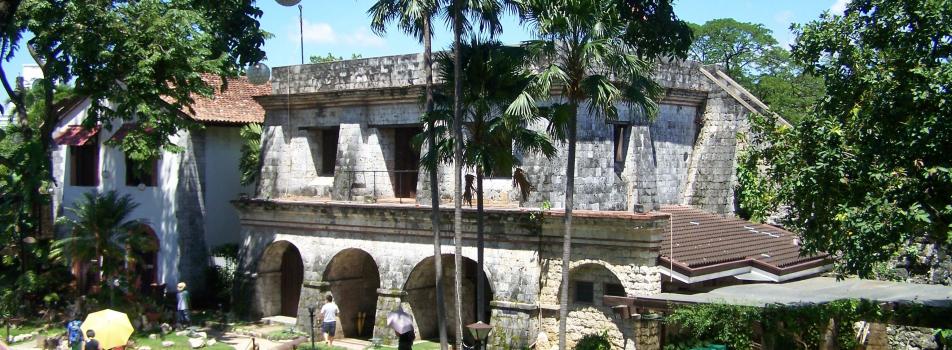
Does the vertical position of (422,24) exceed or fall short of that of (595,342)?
it exceeds it

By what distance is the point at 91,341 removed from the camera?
19.2 meters

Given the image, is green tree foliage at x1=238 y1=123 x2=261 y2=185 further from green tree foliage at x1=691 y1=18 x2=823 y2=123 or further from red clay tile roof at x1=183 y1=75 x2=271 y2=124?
green tree foliage at x1=691 y1=18 x2=823 y2=123

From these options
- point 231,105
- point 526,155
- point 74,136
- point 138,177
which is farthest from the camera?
point 74,136

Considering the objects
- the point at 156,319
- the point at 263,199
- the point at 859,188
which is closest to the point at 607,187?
the point at 859,188

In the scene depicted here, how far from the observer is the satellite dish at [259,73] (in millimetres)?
27109

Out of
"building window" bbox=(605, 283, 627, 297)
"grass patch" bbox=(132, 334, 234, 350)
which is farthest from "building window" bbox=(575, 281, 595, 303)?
"grass patch" bbox=(132, 334, 234, 350)

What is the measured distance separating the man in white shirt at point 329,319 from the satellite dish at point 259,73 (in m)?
6.32

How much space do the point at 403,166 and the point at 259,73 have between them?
4723 millimetres

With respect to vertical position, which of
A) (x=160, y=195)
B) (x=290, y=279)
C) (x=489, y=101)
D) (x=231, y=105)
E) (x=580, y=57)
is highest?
(x=231, y=105)

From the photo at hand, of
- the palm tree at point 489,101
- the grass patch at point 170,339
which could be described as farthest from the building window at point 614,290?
the grass patch at point 170,339

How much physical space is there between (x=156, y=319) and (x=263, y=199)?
403cm

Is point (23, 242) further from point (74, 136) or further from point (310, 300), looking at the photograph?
point (310, 300)

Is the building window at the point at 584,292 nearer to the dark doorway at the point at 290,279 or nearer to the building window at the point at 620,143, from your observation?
the building window at the point at 620,143

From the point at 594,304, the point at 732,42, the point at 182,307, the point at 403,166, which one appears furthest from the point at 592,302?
the point at 732,42
